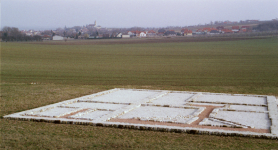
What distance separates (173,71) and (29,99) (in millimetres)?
15462

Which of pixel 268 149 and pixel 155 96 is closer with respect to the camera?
pixel 268 149

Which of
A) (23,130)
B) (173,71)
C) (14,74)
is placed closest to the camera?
(23,130)

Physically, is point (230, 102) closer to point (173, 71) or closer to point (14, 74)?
point (173, 71)

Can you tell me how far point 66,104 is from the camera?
14094 millimetres

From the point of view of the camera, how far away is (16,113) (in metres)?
12.1

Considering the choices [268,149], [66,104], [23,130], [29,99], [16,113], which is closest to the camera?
[268,149]

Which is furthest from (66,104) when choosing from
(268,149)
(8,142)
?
(268,149)

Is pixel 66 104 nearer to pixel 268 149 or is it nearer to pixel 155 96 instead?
pixel 155 96

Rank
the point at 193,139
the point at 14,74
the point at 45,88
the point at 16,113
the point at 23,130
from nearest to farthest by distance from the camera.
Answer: the point at 193,139 < the point at 23,130 < the point at 16,113 < the point at 45,88 < the point at 14,74

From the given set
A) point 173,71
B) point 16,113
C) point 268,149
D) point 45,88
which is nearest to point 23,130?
point 16,113

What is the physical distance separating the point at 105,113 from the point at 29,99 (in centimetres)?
478

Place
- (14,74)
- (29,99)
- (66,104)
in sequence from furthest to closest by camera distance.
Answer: (14,74) < (29,99) < (66,104)

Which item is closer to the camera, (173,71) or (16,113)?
(16,113)

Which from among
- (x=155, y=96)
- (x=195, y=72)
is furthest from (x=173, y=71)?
(x=155, y=96)
